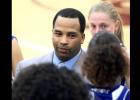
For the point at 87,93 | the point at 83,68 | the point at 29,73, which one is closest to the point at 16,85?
the point at 29,73

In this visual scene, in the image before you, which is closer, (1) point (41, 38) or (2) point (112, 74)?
(2) point (112, 74)

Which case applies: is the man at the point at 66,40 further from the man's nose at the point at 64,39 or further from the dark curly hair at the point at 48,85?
the dark curly hair at the point at 48,85

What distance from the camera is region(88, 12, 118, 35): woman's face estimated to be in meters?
1.92

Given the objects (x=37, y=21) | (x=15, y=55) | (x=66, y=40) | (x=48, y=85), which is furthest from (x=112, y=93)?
(x=37, y=21)

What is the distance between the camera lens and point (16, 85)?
0.98m

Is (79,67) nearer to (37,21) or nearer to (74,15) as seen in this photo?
(74,15)

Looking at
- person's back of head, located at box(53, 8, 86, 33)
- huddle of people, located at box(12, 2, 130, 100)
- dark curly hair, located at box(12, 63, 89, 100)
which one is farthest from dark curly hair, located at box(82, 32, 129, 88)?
dark curly hair, located at box(12, 63, 89, 100)

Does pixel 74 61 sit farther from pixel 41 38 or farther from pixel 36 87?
pixel 41 38

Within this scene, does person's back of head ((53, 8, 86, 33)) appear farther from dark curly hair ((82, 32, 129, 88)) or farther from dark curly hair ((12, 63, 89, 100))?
dark curly hair ((12, 63, 89, 100))

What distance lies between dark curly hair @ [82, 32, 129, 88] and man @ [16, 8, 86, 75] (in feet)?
0.76
